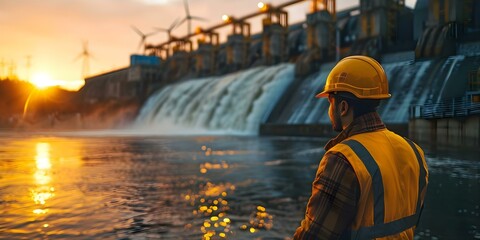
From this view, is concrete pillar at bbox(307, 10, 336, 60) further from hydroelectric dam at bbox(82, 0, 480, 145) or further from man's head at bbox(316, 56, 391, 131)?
man's head at bbox(316, 56, 391, 131)

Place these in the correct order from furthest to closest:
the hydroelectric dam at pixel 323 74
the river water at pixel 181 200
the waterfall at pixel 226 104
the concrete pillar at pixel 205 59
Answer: the concrete pillar at pixel 205 59
the waterfall at pixel 226 104
the hydroelectric dam at pixel 323 74
the river water at pixel 181 200

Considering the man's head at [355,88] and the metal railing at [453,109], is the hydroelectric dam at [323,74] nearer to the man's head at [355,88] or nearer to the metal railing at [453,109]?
the metal railing at [453,109]

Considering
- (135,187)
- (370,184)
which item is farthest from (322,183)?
(135,187)

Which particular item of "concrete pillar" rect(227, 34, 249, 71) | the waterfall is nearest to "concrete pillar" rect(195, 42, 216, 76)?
"concrete pillar" rect(227, 34, 249, 71)

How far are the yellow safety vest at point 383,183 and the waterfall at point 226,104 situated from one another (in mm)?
33130

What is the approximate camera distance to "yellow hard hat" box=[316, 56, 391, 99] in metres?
2.00

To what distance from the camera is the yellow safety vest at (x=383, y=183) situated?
1.79 meters

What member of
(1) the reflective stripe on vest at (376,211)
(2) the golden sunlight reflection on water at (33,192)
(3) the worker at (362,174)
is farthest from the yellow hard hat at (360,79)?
(2) the golden sunlight reflection on water at (33,192)

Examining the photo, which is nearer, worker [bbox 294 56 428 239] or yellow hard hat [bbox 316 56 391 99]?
worker [bbox 294 56 428 239]

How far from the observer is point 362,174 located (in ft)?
5.79

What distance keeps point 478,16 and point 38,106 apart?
67.6 meters

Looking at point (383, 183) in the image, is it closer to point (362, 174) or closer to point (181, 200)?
point (362, 174)

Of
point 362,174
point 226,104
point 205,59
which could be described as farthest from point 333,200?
point 205,59

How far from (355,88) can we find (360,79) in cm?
5
